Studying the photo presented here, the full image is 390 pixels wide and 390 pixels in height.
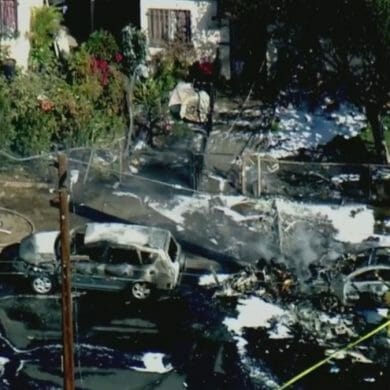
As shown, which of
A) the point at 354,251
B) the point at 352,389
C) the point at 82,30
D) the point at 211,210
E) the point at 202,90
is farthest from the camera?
the point at 82,30

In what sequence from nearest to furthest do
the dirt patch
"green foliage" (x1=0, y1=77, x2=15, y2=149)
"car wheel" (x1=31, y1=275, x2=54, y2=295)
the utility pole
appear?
the utility pole, "car wheel" (x1=31, y1=275, x2=54, y2=295), the dirt patch, "green foliage" (x1=0, y1=77, x2=15, y2=149)

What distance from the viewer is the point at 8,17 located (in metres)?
38.9

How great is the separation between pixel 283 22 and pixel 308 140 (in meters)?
3.47

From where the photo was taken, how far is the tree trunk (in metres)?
36.5

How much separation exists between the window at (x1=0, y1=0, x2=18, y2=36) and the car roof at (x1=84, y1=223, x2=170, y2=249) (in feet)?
32.8

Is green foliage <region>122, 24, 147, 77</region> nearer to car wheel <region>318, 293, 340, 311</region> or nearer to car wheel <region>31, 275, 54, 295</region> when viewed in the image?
car wheel <region>31, 275, 54, 295</region>

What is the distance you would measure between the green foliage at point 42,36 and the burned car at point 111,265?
10414mm

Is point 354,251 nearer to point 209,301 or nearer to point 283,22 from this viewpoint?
point 209,301

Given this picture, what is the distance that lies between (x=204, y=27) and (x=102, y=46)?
3.40 metres

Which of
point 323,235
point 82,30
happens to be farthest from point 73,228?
point 82,30

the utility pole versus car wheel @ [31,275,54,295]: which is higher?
the utility pole

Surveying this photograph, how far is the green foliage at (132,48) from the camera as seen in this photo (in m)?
40.0

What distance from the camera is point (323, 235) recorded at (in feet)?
109

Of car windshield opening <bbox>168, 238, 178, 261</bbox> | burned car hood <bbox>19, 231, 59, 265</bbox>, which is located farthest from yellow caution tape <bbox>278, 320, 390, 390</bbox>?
burned car hood <bbox>19, 231, 59, 265</bbox>
